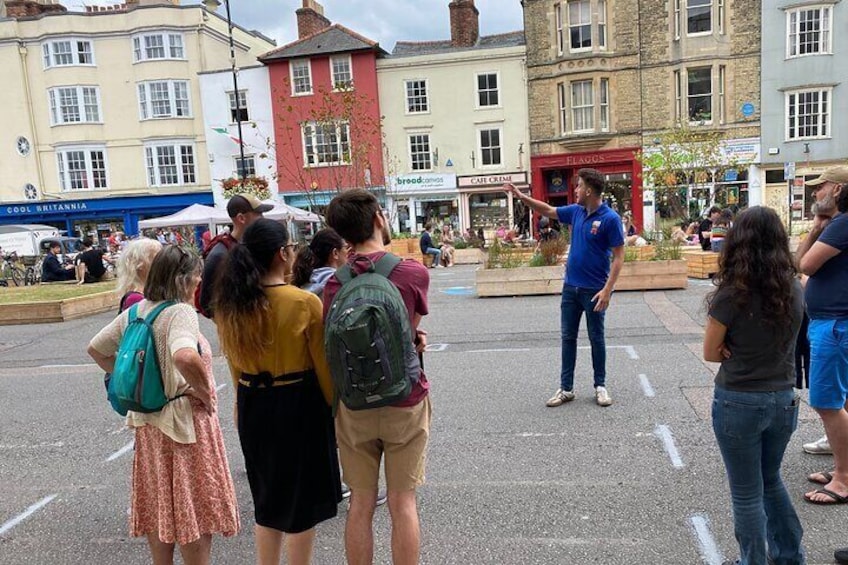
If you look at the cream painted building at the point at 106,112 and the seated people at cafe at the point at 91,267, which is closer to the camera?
the seated people at cafe at the point at 91,267

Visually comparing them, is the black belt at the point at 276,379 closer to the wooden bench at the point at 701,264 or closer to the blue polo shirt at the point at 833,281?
the blue polo shirt at the point at 833,281

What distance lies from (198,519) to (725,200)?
28.1m

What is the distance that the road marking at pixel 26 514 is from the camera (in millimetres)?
3846

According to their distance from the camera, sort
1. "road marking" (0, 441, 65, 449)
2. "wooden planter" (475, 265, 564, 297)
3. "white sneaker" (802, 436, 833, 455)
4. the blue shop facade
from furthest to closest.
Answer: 1. the blue shop facade
2. "wooden planter" (475, 265, 564, 297)
3. "road marking" (0, 441, 65, 449)
4. "white sneaker" (802, 436, 833, 455)

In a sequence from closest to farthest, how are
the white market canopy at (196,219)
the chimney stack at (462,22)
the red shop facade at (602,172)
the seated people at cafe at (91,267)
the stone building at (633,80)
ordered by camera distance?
the seated people at cafe at (91,267) < the white market canopy at (196,219) < the stone building at (633,80) < the red shop facade at (602,172) < the chimney stack at (462,22)

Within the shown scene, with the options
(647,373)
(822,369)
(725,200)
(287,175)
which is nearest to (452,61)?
(287,175)

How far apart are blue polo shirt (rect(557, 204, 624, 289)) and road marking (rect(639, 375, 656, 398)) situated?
1.23 meters

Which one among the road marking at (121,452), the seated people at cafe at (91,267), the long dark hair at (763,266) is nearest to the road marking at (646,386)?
the long dark hair at (763,266)

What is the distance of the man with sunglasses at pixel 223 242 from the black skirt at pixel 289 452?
44.9 inches

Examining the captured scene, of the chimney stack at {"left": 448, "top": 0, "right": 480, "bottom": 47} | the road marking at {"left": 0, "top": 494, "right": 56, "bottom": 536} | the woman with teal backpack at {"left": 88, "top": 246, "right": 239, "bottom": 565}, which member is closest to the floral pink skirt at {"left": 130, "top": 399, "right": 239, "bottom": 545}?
the woman with teal backpack at {"left": 88, "top": 246, "right": 239, "bottom": 565}

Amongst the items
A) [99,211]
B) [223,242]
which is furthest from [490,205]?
[223,242]

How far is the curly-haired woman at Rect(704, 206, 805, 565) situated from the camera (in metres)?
2.51

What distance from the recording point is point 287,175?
30500 mm

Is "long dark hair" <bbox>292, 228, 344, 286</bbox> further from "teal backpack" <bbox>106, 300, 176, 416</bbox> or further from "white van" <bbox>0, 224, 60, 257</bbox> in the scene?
"white van" <bbox>0, 224, 60, 257</bbox>
